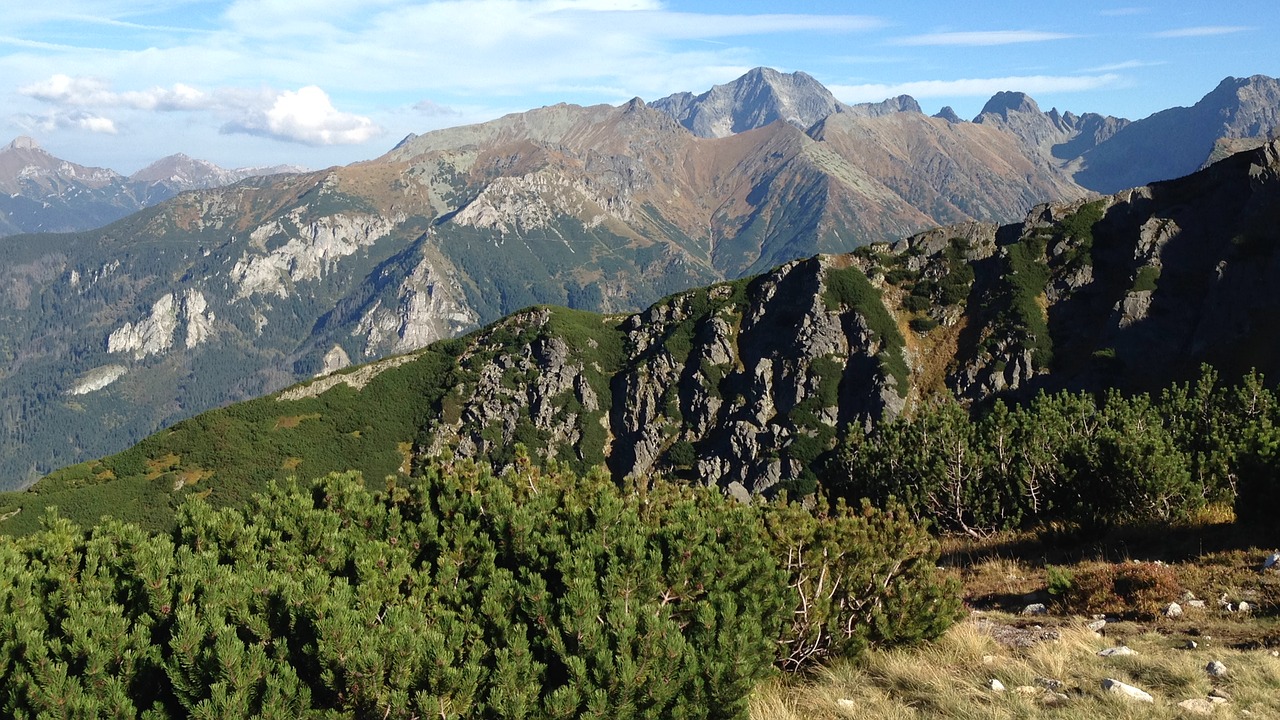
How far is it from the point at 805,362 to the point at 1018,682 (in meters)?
160

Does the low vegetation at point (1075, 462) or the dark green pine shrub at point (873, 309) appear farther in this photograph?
the dark green pine shrub at point (873, 309)

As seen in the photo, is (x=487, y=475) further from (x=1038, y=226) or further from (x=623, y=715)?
(x=1038, y=226)

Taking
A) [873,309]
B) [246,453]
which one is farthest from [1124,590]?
[246,453]

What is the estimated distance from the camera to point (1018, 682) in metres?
11.9

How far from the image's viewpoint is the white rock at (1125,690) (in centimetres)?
1080

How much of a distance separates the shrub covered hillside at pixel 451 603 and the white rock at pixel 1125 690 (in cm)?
301

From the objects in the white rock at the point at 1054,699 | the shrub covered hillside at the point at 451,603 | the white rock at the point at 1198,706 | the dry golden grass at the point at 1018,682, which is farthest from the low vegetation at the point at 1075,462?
the white rock at the point at 1198,706

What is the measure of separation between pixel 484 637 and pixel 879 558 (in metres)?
7.85

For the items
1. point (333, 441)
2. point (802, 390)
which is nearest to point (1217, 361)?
point (802, 390)

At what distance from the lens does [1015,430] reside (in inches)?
1373

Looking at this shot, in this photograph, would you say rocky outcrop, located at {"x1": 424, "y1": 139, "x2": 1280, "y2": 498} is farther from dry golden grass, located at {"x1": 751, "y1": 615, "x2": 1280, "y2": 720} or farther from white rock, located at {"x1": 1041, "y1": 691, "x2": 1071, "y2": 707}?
white rock, located at {"x1": 1041, "y1": 691, "x2": 1071, "y2": 707}

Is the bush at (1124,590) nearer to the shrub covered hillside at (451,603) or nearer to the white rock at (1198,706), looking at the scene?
the shrub covered hillside at (451,603)

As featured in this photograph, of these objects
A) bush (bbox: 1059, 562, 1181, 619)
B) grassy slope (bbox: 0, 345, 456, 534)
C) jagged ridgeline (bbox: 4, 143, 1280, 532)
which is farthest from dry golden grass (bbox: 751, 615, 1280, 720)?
grassy slope (bbox: 0, 345, 456, 534)

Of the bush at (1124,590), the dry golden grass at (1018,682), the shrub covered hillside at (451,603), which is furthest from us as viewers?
the bush at (1124,590)
